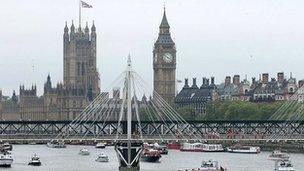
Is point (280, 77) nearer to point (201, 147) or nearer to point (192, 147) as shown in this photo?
point (192, 147)

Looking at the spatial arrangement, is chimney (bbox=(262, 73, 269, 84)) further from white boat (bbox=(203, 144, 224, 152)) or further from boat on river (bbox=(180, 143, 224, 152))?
white boat (bbox=(203, 144, 224, 152))

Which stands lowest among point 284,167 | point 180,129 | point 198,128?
point 284,167

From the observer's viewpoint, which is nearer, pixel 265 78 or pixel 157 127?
pixel 157 127

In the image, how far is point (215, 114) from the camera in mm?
170125

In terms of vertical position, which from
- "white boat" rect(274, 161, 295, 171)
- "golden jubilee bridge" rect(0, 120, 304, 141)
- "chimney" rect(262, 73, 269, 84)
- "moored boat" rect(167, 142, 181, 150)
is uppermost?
"chimney" rect(262, 73, 269, 84)

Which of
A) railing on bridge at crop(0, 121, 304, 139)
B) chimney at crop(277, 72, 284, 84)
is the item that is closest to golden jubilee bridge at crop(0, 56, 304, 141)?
railing on bridge at crop(0, 121, 304, 139)

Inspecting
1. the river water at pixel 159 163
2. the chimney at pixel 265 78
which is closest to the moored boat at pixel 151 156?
the river water at pixel 159 163

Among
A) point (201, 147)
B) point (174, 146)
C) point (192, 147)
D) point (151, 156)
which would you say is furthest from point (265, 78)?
point (151, 156)

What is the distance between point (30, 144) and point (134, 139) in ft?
257

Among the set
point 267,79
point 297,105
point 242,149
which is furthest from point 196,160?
point 267,79

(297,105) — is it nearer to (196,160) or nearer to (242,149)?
(242,149)

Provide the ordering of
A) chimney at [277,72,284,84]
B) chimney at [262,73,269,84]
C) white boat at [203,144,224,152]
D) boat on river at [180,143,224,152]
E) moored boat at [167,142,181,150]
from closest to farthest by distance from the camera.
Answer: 1. white boat at [203,144,224,152]
2. boat on river at [180,143,224,152]
3. moored boat at [167,142,181,150]
4. chimney at [277,72,284,84]
5. chimney at [262,73,269,84]

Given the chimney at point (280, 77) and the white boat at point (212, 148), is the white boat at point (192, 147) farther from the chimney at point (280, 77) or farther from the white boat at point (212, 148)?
the chimney at point (280, 77)

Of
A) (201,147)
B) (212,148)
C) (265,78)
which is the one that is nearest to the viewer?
(212,148)
